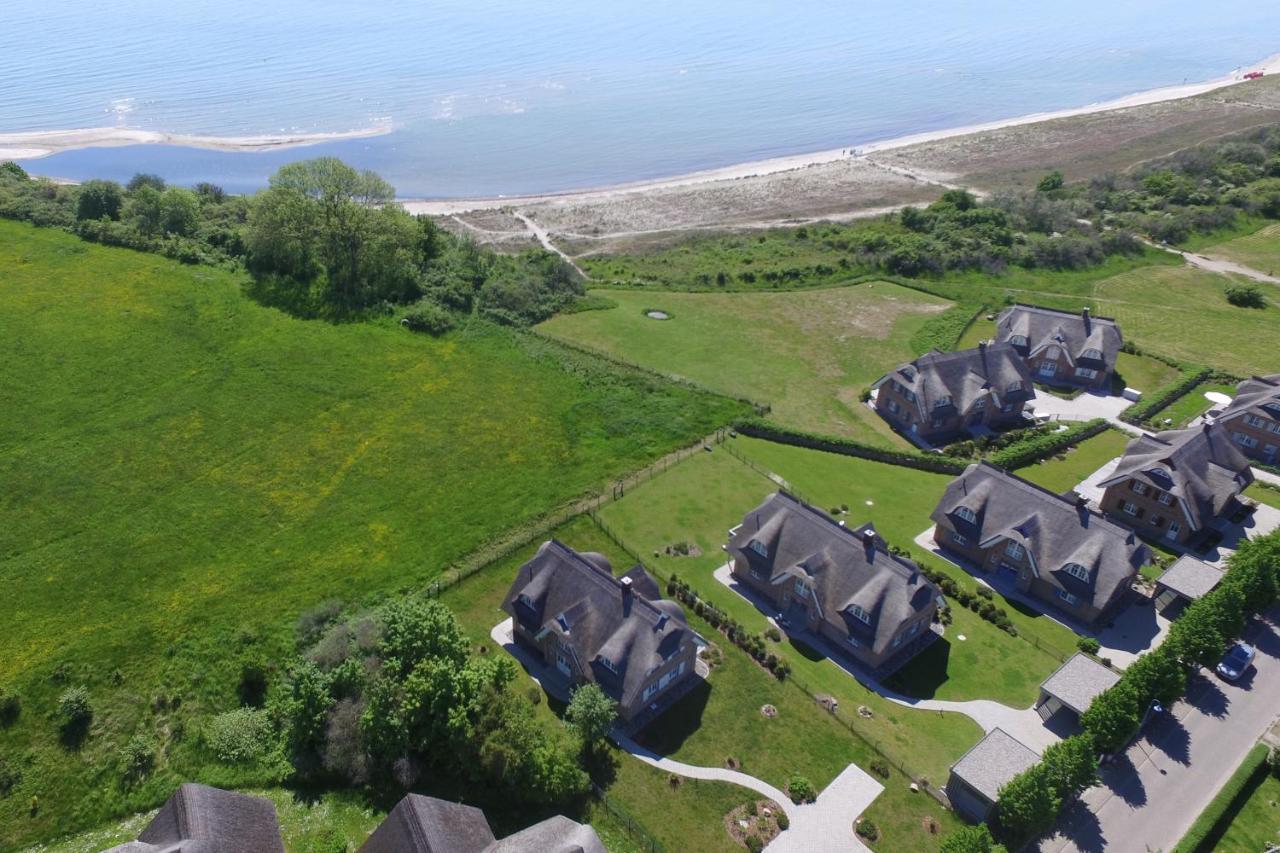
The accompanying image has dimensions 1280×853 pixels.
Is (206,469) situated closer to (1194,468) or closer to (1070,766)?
(1070,766)

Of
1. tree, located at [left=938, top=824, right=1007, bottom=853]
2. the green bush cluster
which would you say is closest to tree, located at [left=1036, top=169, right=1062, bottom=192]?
the green bush cluster

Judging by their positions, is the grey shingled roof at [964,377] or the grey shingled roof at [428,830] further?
the grey shingled roof at [964,377]

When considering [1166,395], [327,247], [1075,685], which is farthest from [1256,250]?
[327,247]

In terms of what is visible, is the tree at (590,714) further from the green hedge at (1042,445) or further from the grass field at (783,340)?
the green hedge at (1042,445)

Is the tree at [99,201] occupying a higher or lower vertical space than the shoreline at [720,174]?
higher

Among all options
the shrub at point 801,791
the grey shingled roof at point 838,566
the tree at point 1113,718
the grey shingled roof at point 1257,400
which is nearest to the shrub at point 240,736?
the shrub at point 801,791

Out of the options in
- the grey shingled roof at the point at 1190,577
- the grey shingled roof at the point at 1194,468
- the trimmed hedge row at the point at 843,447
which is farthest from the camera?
the trimmed hedge row at the point at 843,447
